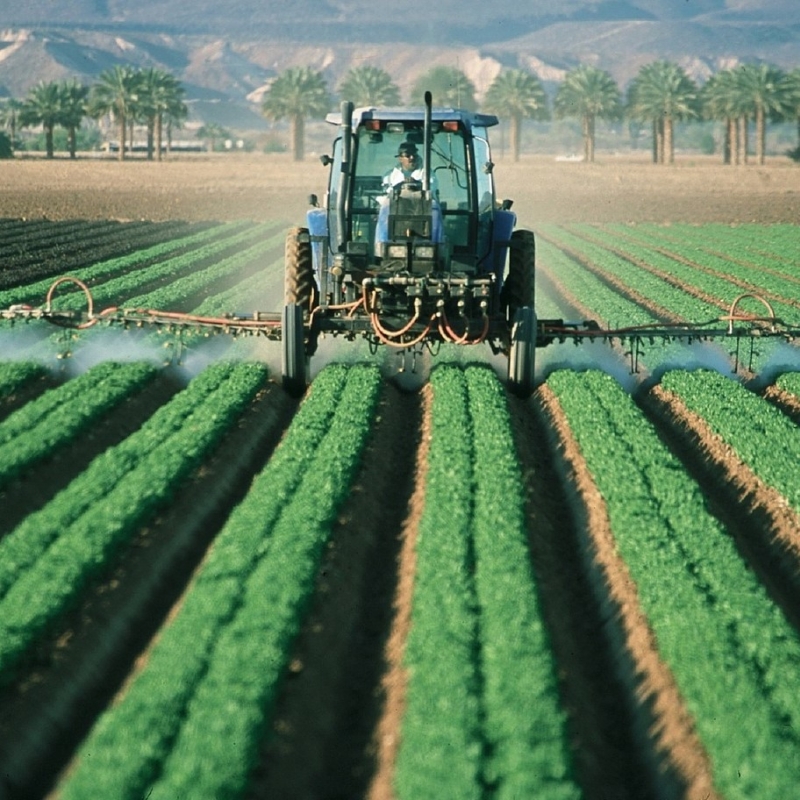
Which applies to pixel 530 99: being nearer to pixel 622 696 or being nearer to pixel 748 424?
pixel 748 424

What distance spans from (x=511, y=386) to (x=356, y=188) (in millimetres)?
2741

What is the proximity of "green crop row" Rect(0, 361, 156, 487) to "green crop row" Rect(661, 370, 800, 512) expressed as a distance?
592 centimetres

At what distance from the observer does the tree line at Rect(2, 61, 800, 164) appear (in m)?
81.1

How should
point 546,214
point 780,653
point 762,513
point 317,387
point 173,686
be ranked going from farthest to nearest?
point 546,214
point 317,387
point 762,513
point 780,653
point 173,686

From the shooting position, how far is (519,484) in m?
10.2

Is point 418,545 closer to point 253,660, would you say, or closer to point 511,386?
point 253,660

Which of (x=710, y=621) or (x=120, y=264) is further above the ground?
(x=120, y=264)

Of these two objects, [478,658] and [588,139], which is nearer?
[478,658]

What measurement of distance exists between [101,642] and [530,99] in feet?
304

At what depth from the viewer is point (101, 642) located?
7555 mm

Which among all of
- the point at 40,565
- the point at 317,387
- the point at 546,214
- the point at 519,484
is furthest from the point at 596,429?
the point at 546,214

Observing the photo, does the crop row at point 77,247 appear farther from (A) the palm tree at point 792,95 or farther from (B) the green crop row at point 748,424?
(A) the palm tree at point 792,95

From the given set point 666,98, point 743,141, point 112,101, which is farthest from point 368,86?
Result: point 743,141

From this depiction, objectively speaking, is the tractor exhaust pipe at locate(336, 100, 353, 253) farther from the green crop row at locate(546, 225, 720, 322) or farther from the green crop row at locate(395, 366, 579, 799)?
the green crop row at locate(546, 225, 720, 322)
